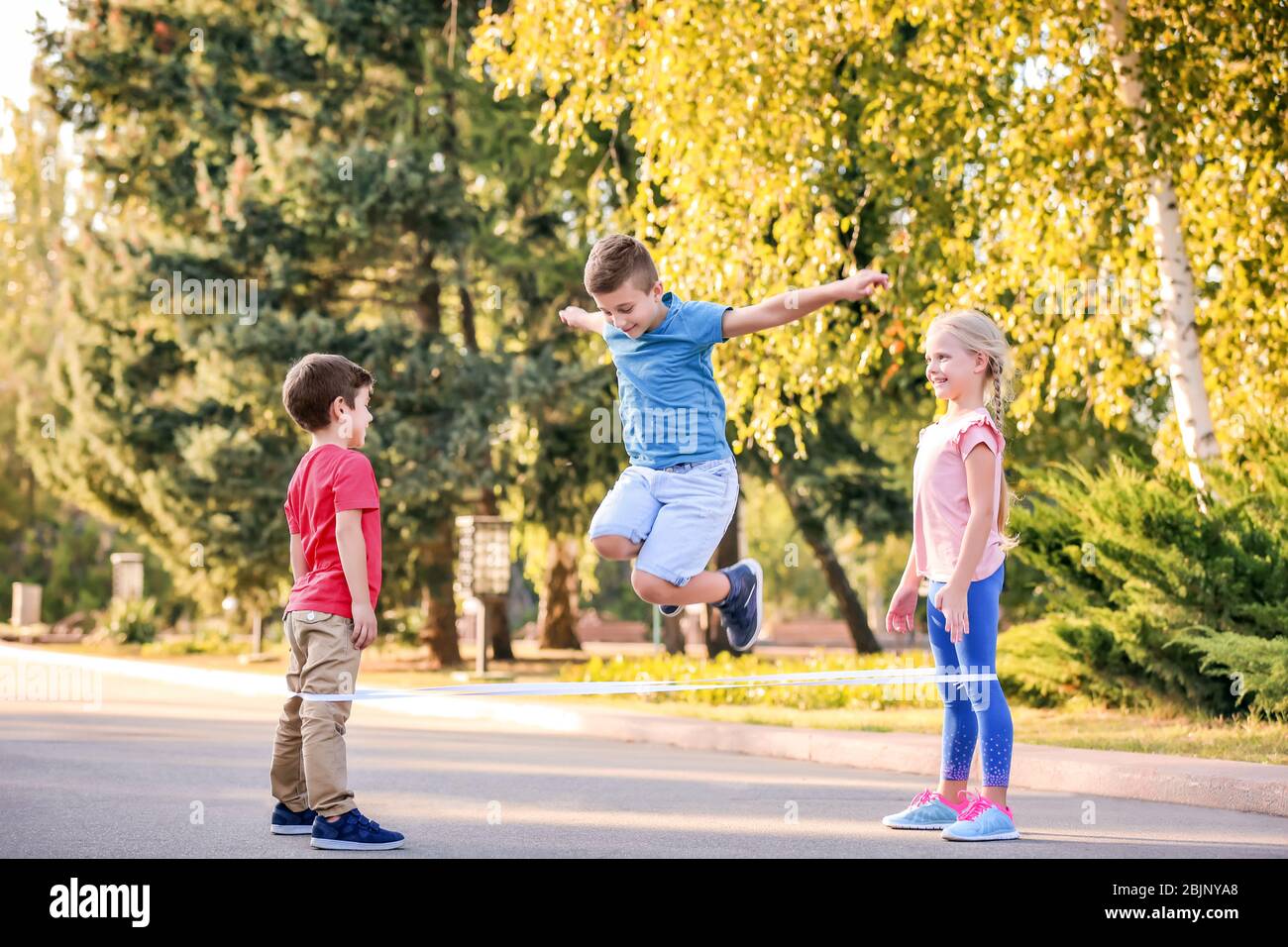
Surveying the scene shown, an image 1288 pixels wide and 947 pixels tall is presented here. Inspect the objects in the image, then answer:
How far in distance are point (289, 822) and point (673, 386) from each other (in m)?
2.49

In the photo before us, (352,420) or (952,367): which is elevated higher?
(952,367)

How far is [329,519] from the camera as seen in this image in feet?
21.1

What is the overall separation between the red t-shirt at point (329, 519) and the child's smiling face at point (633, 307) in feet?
3.83

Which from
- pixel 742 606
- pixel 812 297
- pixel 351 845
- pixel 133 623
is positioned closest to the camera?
pixel 812 297

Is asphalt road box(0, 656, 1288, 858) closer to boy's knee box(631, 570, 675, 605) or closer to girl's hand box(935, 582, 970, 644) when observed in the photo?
girl's hand box(935, 582, 970, 644)

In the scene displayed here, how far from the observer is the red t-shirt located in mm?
6344

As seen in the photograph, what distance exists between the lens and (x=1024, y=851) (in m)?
6.28

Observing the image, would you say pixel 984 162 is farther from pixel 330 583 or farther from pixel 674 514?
pixel 330 583

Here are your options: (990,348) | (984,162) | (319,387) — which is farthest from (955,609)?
(984,162)

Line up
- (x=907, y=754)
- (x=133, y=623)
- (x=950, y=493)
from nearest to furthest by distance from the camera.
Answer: (x=950, y=493)
(x=907, y=754)
(x=133, y=623)

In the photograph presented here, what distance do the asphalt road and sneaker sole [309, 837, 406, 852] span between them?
0.05 metres
